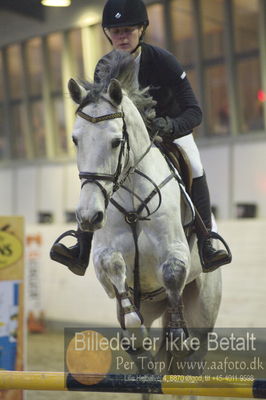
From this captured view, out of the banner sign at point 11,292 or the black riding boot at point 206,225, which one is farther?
the banner sign at point 11,292

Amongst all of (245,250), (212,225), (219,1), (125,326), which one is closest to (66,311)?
(245,250)

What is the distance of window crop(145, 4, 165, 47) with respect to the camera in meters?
14.1

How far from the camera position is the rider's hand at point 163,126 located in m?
4.87

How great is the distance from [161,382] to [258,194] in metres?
8.69

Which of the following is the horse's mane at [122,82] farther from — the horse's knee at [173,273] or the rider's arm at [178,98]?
the horse's knee at [173,273]

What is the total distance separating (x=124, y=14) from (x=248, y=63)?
827cm

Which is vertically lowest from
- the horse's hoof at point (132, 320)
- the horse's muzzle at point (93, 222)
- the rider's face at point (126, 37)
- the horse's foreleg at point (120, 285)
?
the horse's hoof at point (132, 320)

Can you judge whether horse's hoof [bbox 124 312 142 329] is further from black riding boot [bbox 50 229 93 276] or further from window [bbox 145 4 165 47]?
window [bbox 145 4 165 47]

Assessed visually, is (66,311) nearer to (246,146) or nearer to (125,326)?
(246,146)

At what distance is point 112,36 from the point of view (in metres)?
4.99

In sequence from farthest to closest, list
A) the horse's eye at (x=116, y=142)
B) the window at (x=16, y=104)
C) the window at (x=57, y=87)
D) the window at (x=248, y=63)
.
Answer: the window at (x=16, y=104) → the window at (x=57, y=87) → the window at (x=248, y=63) → the horse's eye at (x=116, y=142)

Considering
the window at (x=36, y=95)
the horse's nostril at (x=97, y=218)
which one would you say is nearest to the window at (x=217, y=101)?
the window at (x=36, y=95)

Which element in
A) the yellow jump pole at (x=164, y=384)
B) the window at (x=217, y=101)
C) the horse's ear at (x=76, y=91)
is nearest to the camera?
the yellow jump pole at (x=164, y=384)

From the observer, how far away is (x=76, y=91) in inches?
174
